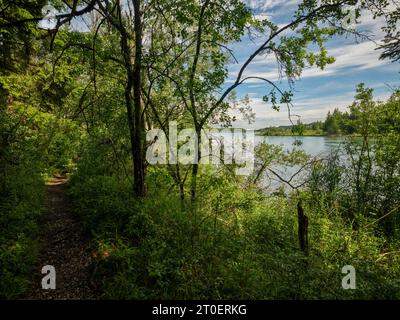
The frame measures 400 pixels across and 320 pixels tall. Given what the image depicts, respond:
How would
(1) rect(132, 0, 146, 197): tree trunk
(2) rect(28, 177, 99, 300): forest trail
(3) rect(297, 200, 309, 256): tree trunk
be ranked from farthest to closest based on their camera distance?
(1) rect(132, 0, 146, 197): tree trunk, (3) rect(297, 200, 309, 256): tree trunk, (2) rect(28, 177, 99, 300): forest trail

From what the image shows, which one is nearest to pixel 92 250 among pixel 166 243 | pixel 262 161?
pixel 166 243

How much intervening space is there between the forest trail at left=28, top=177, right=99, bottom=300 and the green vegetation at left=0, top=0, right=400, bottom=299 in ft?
0.62

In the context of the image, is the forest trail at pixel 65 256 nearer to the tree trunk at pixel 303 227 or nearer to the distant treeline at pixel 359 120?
the tree trunk at pixel 303 227

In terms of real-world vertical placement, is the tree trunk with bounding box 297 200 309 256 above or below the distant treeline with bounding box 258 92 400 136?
below

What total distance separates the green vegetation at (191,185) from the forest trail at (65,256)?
0.19m

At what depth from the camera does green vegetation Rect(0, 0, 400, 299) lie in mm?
4117

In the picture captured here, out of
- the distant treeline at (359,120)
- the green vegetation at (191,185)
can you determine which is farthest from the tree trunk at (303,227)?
the distant treeline at (359,120)

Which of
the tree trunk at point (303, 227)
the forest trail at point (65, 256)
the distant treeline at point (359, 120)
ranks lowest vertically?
the forest trail at point (65, 256)

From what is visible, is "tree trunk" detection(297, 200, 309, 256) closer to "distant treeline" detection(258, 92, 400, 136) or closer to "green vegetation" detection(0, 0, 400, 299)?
"green vegetation" detection(0, 0, 400, 299)

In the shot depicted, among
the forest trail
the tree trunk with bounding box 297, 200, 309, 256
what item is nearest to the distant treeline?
the tree trunk with bounding box 297, 200, 309, 256

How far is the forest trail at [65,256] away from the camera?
4066mm

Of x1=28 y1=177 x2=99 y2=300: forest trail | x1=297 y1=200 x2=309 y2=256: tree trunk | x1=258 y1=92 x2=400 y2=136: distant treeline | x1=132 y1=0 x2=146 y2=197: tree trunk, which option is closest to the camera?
x1=28 y1=177 x2=99 y2=300: forest trail

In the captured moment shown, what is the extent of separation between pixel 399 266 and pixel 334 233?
4.43 feet
